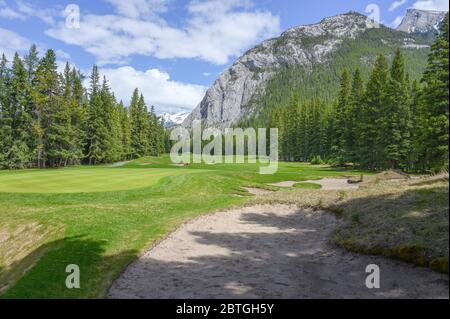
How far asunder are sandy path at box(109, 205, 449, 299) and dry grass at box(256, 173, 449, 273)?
0.37m

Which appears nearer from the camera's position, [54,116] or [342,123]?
[54,116]

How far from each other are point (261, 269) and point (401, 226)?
4850 mm

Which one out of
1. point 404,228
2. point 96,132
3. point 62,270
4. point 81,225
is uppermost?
point 96,132

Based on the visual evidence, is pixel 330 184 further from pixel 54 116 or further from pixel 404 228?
pixel 54 116

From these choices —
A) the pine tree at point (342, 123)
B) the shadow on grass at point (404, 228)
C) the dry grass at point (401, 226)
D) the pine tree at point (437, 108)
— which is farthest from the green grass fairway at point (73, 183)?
the pine tree at point (342, 123)

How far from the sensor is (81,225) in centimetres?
1520

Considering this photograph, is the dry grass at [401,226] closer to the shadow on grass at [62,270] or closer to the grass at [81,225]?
the grass at [81,225]

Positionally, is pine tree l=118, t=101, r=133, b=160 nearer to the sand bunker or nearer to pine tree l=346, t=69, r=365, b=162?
pine tree l=346, t=69, r=365, b=162

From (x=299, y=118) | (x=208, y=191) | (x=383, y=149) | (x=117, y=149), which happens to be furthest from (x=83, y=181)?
(x=299, y=118)

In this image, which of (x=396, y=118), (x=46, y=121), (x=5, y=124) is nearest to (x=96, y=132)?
(x=46, y=121)

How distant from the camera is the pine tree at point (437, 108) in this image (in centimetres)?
3278

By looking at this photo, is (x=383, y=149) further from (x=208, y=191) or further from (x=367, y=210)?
(x=367, y=210)

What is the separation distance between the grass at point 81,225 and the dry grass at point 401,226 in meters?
7.32
